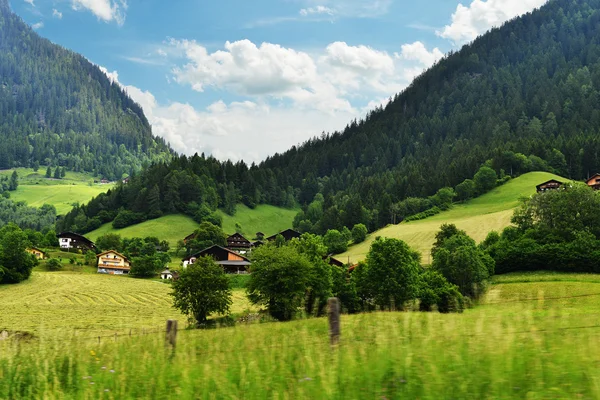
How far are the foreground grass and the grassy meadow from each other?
1415 inches

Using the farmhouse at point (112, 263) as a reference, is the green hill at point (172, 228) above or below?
above

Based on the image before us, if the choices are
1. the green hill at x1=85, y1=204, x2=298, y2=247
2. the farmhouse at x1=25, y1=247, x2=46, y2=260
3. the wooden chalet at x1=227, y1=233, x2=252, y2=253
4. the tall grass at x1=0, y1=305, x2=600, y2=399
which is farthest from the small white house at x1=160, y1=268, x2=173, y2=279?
the tall grass at x1=0, y1=305, x2=600, y2=399

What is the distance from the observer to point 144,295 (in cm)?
8631

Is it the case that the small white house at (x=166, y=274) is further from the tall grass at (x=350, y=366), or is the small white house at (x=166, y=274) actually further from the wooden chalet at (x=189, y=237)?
the tall grass at (x=350, y=366)

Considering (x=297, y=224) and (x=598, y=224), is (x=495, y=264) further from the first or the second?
(x=297, y=224)

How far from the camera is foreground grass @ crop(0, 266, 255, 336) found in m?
52.2

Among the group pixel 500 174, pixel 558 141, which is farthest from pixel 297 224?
pixel 558 141

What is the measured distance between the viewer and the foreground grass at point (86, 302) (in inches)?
2056

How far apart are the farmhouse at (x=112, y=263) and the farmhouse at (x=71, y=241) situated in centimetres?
3134

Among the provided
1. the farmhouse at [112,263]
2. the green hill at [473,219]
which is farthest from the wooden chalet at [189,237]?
the green hill at [473,219]

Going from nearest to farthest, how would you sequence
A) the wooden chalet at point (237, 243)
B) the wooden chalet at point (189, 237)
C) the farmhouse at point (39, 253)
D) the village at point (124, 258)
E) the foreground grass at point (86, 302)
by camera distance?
1. the foreground grass at point (86, 302)
2. the village at point (124, 258)
3. the farmhouse at point (39, 253)
4. the wooden chalet at point (189, 237)
5. the wooden chalet at point (237, 243)

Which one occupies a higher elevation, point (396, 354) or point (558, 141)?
point (558, 141)

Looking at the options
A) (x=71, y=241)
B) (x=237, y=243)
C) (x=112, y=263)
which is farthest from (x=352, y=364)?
(x=71, y=241)

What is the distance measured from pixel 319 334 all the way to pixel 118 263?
127864 millimetres
